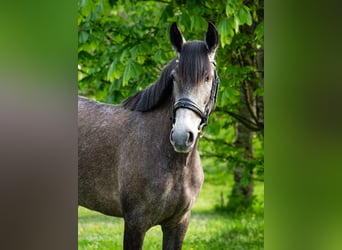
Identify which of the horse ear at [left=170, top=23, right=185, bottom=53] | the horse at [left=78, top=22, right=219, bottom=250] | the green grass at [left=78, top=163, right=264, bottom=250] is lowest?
the green grass at [left=78, top=163, right=264, bottom=250]

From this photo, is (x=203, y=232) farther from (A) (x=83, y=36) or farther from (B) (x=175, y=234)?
(B) (x=175, y=234)

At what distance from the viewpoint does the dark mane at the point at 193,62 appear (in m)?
2.57

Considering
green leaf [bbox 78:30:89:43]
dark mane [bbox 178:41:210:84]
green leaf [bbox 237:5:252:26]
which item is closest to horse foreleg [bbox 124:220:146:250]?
dark mane [bbox 178:41:210:84]

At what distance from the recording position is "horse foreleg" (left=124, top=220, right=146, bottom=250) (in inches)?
110

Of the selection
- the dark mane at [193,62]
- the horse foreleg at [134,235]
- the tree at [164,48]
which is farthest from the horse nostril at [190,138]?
the tree at [164,48]

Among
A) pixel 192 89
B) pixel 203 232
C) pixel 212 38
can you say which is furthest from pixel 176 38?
pixel 203 232

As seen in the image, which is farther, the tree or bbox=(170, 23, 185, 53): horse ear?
the tree

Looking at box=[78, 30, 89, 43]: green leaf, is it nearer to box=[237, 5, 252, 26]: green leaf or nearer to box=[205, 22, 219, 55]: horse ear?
box=[237, 5, 252, 26]: green leaf

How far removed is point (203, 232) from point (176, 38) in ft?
9.78

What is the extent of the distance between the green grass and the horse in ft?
4.45

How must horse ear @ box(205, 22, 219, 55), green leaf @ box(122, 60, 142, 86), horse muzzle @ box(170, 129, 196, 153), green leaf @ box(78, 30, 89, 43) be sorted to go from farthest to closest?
green leaf @ box(78, 30, 89, 43) → green leaf @ box(122, 60, 142, 86) → horse ear @ box(205, 22, 219, 55) → horse muzzle @ box(170, 129, 196, 153)

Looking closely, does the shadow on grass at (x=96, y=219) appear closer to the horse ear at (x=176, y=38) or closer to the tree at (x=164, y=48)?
the tree at (x=164, y=48)
